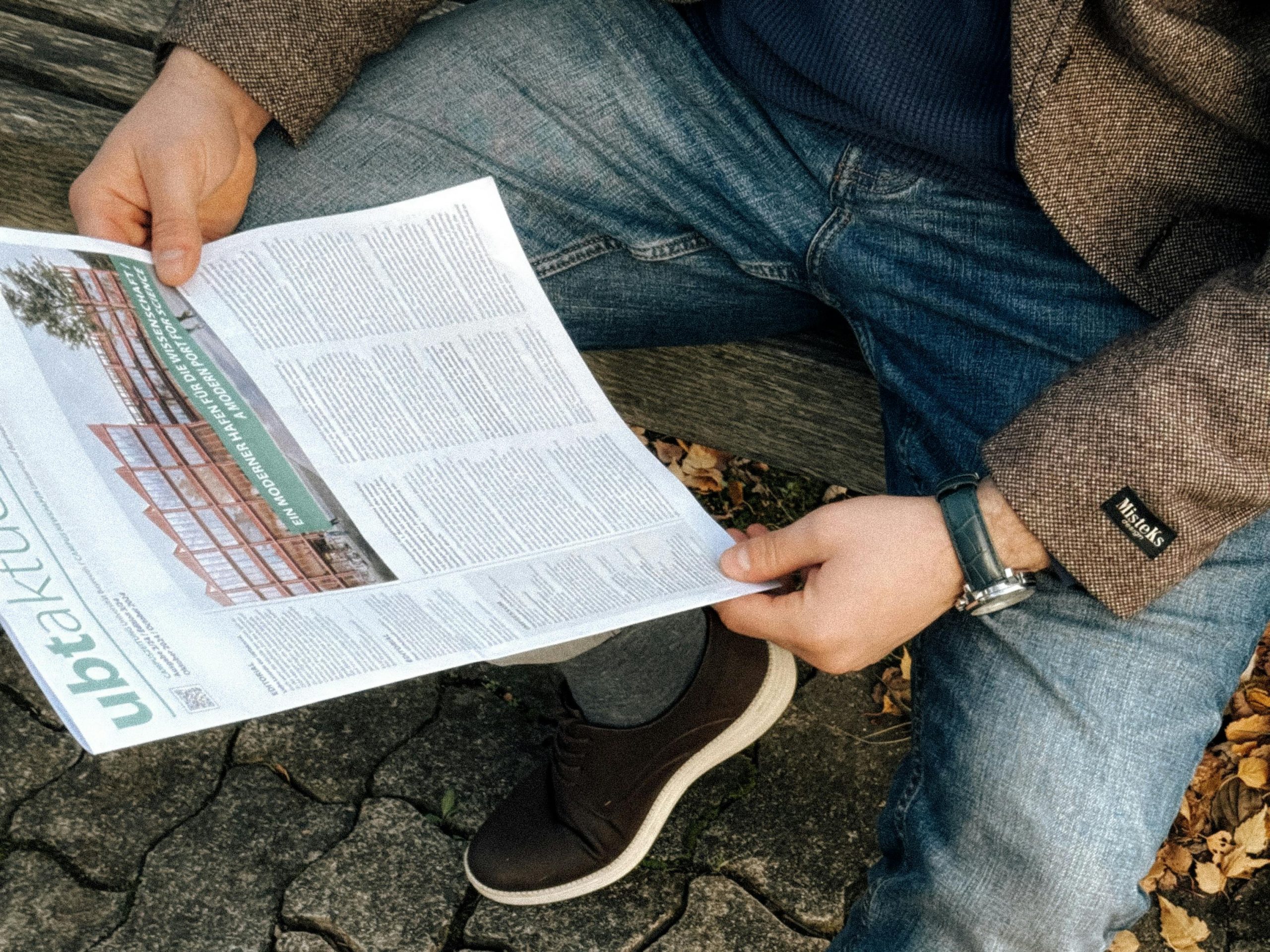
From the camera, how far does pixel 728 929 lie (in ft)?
5.79

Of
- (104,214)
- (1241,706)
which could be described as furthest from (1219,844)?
(104,214)

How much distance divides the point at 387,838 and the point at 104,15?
5.03 feet

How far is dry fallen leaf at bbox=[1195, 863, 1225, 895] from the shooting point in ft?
6.02

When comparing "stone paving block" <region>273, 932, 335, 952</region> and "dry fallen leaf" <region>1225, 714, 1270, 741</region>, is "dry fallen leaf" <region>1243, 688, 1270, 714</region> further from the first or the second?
"stone paving block" <region>273, 932, 335, 952</region>

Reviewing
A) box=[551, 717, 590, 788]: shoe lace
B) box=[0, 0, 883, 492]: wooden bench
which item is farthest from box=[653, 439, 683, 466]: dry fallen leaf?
box=[551, 717, 590, 788]: shoe lace

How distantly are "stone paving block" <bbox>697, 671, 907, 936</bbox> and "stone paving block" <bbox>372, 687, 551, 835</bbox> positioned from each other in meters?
0.36

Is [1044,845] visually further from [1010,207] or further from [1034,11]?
[1034,11]

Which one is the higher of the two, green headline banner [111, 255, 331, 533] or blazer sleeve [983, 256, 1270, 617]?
blazer sleeve [983, 256, 1270, 617]

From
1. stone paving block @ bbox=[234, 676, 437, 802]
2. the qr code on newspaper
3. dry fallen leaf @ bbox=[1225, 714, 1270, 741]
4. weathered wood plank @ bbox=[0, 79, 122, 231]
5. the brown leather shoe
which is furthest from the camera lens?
dry fallen leaf @ bbox=[1225, 714, 1270, 741]

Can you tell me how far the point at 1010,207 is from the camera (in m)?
1.32

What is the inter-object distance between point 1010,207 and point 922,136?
138 millimetres

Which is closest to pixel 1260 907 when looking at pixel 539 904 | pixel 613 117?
pixel 539 904

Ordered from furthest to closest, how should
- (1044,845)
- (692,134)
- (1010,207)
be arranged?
(692,134) < (1010,207) < (1044,845)

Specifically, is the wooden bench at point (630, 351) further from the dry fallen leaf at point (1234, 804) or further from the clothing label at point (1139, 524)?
the dry fallen leaf at point (1234, 804)
